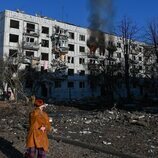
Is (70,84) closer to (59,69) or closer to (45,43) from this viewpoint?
(59,69)

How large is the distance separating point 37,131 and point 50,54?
6732cm

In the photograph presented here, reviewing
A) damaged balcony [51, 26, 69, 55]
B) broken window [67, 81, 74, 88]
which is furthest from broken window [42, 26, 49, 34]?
broken window [67, 81, 74, 88]

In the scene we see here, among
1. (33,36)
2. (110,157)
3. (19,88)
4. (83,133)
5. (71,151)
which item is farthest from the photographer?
(33,36)

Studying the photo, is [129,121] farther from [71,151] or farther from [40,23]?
[40,23]

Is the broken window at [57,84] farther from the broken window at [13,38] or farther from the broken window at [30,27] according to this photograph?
the broken window at [13,38]

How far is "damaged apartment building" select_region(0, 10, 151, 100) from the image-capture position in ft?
223

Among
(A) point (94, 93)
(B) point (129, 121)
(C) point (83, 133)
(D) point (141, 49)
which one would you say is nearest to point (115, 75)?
(D) point (141, 49)

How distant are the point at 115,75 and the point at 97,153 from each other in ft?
176

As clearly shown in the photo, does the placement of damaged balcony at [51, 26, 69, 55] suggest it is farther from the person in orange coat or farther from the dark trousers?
the dark trousers

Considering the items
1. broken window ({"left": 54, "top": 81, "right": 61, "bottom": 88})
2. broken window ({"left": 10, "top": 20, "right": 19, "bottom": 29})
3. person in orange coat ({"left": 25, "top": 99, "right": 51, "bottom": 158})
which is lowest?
person in orange coat ({"left": 25, "top": 99, "right": 51, "bottom": 158})

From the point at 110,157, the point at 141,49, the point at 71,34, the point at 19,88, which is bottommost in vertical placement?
the point at 110,157

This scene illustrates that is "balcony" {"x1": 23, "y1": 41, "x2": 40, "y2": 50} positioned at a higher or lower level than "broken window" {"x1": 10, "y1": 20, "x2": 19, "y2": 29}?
lower

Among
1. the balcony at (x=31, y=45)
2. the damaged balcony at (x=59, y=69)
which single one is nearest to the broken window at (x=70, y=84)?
the damaged balcony at (x=59, y=69)

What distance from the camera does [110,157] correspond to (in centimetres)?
1080
